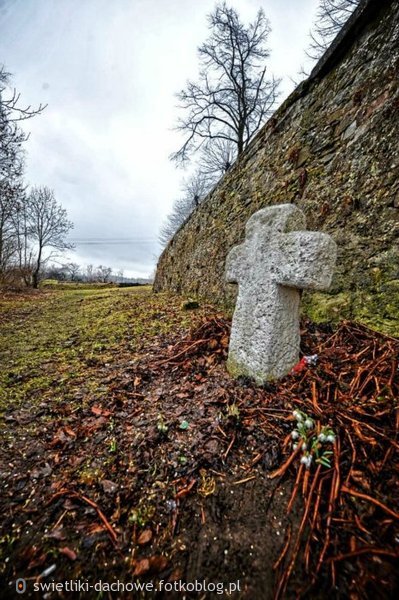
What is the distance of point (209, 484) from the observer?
1.05 metres

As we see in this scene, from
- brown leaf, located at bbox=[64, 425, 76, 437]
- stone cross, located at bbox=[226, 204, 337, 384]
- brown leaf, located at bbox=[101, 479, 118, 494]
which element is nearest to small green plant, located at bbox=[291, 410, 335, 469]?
stone cross, located at bbox=[226, 204, 337, 384]

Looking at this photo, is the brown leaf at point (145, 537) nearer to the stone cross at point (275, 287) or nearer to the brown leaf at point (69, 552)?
the brown leaf at point (69, 552)

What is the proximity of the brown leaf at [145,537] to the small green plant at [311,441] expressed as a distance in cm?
66

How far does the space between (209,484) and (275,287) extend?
1.13 metres

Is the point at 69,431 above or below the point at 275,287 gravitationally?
below

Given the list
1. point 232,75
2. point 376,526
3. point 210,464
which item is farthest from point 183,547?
point 232,75

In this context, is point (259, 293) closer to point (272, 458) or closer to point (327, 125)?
point (272, 458)

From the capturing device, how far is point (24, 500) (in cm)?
106

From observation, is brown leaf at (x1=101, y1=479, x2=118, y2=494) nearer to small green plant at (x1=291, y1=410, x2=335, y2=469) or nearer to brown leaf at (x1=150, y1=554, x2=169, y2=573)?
brown leaf at (x1=150, y1=554, x2=169, y2=573)

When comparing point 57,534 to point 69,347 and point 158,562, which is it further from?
point 69,347

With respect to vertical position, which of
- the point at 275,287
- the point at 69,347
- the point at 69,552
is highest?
the point at 275,287

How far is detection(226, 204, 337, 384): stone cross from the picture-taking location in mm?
1408

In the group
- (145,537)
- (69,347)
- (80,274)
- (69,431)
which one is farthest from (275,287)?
(80,274)

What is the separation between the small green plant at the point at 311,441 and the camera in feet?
3.30
